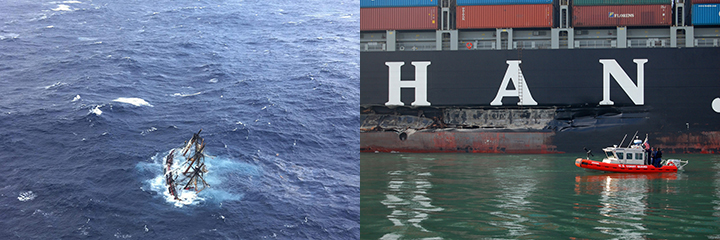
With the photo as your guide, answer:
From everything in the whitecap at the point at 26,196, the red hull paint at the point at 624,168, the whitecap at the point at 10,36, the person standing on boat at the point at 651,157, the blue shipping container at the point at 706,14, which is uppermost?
the whitecap at the point at 10,36

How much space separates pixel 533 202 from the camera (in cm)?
1360

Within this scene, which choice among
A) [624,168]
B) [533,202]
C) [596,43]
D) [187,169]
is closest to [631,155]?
[624,168]

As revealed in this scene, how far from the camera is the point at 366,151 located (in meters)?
29.2

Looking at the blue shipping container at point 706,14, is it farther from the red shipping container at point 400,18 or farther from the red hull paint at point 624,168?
the red shipping container at point 400,18

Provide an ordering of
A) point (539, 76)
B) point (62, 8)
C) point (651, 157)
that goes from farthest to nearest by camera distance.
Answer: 1. point (62, 8)
2. point (539, 76)
3. point (651, 157)

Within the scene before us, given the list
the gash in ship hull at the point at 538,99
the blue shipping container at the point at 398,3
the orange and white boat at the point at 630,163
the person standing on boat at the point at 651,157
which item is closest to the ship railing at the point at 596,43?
the gash in ship hull at the point at 538,99

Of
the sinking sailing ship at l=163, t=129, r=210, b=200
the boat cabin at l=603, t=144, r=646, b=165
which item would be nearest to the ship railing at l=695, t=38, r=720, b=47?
the boat cabin at l=603, t=144, r=646, b=165

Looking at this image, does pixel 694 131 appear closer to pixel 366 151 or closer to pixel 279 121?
pixel 366 151

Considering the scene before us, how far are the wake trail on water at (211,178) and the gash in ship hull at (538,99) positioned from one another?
15971mm

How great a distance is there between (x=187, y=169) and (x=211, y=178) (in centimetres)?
257

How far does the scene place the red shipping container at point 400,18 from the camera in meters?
29.3

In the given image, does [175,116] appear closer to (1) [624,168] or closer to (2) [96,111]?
(2) [96,111]

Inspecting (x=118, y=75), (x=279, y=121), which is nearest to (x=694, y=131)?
(x=279, y=121)

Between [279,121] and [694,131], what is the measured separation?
127 feet
